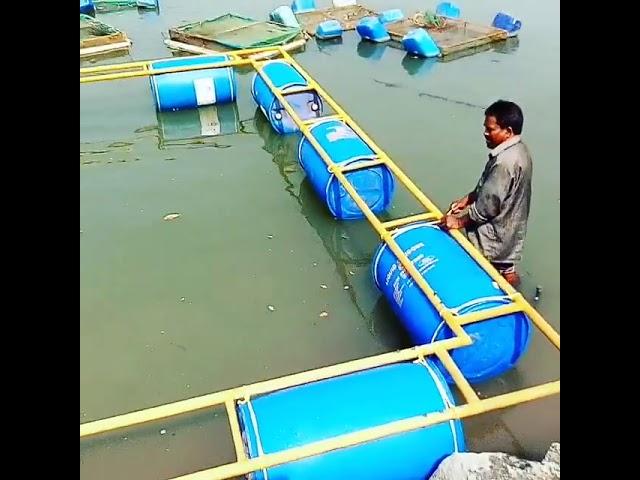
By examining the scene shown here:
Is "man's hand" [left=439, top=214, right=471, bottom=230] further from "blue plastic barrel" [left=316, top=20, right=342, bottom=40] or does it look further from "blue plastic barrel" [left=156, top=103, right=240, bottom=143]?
"blue plastic barrel" [left=316, top=20, right=342, bottom=40]

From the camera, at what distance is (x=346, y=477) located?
315 cm

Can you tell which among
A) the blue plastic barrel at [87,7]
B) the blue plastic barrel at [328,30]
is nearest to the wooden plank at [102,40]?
the blue plastic barrel at [87,7]

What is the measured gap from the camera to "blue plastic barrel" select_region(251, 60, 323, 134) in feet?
24.7

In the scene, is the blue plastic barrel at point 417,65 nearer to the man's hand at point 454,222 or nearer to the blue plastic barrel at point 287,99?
the blue plastic barrel at point 287,99

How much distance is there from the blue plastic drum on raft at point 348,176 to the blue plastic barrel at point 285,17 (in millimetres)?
5538

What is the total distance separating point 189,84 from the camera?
8453 mm

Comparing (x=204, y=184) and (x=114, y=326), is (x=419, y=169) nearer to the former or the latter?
(x=204, y=184)

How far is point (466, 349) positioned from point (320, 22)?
351 inches

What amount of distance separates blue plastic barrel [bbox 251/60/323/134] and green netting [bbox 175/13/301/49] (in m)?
2.37

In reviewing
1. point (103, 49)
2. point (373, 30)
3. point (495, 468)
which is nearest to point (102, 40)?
point (103, 49)

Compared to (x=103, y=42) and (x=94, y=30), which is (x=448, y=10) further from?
(x=94, y=30)

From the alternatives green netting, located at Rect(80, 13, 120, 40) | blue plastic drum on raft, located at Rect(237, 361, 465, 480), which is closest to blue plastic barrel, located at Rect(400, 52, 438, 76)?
green netting, located at Rect(80, 13, 120, 40)

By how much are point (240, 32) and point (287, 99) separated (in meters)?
3.74

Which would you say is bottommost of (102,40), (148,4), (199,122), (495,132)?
(199,122)
